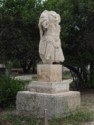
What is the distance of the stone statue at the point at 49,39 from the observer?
10.8 metres

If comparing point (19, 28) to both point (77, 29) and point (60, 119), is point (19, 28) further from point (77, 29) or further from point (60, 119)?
point (60, 119)

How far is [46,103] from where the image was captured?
33.6 feet

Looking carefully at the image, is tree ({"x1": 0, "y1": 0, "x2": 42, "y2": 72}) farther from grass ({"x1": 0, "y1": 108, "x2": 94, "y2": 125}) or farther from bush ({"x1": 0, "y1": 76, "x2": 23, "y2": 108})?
grass ({"x1": 0, "y1": 108, "x2": 94, "y2": 125})

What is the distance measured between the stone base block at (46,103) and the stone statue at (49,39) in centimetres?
103

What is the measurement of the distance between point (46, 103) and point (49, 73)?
2.85 feet

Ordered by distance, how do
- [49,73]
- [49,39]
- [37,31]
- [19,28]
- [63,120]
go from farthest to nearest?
[37,31]
[19,28]
[49,39]
[49,73]
[63,120]

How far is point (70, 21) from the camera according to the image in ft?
56.4

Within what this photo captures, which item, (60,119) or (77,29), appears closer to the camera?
(60,119)

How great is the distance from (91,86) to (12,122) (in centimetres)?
992

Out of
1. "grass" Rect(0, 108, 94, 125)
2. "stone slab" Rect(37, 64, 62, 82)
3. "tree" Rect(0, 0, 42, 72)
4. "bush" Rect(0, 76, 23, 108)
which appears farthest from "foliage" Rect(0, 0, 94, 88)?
"grass" Rect(0, 108, 94, 125)

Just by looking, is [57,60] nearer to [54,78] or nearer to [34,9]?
[54,78]

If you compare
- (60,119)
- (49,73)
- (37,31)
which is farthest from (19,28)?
(60,119)

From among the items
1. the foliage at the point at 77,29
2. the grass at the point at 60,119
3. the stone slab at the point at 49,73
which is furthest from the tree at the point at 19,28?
the grass at the point at 60,119

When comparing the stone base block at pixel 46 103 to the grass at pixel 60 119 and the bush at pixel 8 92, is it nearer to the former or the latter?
the grass at pixel 60 119
